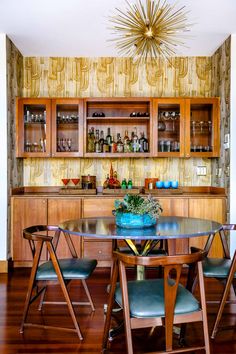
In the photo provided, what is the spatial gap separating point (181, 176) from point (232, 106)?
3.98 ft

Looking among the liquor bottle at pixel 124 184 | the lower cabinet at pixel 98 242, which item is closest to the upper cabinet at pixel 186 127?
the liquor bottle at pixel 124 184

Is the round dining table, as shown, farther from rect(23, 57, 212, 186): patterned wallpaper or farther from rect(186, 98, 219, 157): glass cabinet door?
rect(23, 57, 212, 186): patterned wallpaper

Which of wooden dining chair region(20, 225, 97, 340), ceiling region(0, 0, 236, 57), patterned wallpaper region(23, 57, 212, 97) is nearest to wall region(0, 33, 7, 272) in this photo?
ceiling region(0, 0, 236, 57)

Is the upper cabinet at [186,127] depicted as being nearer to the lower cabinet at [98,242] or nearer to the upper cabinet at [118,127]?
the upper cabinet at [118,127]

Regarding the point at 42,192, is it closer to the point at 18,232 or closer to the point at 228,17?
the point at 18,232

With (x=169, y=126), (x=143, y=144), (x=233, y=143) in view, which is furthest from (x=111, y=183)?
(x=233, y=143)

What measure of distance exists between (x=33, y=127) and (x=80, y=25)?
1.45 metres

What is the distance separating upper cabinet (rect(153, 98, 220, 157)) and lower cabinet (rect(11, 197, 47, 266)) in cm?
164

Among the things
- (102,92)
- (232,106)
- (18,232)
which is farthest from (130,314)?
(102,92)

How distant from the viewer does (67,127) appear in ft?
15.1

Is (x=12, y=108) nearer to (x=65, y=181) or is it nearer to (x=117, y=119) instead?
(x=65, y=181)

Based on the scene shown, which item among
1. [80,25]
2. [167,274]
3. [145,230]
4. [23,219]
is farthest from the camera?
[23,219]

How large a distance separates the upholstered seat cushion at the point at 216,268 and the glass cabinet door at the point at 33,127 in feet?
8.62

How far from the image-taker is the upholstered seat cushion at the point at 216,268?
2525mm
